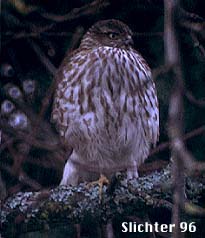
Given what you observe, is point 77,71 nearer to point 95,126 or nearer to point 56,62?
point 95,126

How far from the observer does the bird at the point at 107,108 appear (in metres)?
2.90

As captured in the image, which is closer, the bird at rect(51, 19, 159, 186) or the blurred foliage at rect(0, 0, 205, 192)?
the bird at rect(51, 19, 159, 186)

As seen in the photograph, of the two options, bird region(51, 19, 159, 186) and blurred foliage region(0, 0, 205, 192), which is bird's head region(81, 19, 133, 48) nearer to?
bird region(51, 19, 159, 186)

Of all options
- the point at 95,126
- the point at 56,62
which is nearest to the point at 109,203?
the point at 95,126

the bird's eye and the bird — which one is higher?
the bird's eye

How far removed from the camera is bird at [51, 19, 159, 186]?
290cm

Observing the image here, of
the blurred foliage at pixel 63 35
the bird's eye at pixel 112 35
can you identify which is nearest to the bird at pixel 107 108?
the bird's eye at pixel 112 35

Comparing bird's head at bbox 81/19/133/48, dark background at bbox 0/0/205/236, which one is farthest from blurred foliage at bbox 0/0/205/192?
bird's head at bbox 81/19/133/48

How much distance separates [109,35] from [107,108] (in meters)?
0.39

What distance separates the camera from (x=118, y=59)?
3039mm

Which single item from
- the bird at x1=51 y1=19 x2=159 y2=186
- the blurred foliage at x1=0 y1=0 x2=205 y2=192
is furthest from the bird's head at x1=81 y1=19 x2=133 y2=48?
the blurred foliage at x1=0 y1=0 x2=205 y2=192

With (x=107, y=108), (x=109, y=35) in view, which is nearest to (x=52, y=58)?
(x=109, y=35)

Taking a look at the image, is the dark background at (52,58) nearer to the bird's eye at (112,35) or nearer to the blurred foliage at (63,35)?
the blurred foliage at (63,35)

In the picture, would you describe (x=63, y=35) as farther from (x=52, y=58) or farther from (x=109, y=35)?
(x=109, y=35)
